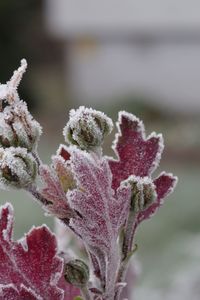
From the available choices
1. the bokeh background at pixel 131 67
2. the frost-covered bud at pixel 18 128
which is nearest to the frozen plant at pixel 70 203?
the frost-covered bud at pixel 18 128

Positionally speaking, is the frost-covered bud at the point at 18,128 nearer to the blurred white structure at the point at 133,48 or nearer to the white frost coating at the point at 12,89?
the white frost coating at the point at 12,89

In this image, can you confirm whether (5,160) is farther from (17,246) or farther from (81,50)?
(81,50)

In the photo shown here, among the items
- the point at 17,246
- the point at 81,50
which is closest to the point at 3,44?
the point at 81,50

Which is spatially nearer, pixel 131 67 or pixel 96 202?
pixel 96 202

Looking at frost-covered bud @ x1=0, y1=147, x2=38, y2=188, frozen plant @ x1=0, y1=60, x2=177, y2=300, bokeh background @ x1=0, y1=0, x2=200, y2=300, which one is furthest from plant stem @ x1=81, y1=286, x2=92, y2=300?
bokeh background @ x1=0, y1=0, x2=200, y2=300

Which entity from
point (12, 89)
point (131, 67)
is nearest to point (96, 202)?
point (12, 89)

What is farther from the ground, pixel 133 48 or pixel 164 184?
pixel 133 48

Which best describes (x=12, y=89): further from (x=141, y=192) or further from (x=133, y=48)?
(x=133, y=48)
